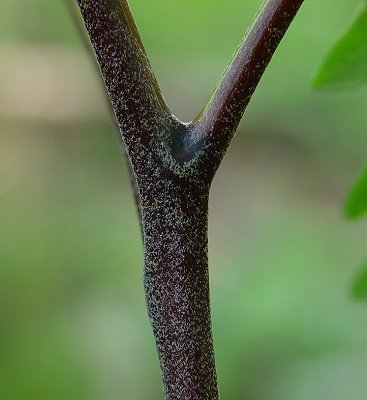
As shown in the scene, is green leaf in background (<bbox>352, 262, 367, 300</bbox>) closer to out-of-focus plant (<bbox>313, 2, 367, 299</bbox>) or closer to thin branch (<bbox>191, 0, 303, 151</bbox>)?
out-of-focus plant (<bbox>313, 2, 367, 299</bbox>)

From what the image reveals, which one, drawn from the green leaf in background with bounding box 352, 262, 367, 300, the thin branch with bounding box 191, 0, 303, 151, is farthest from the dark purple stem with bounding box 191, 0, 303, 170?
the green leaf in background with bounding box 352, 262, 367, 300

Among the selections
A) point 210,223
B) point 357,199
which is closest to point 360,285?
point 357,199

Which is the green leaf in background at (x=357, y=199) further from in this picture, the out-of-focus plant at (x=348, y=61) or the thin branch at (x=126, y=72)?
the thin branch at (x=126, y=72)

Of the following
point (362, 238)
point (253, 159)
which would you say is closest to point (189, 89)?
point (253, 159)

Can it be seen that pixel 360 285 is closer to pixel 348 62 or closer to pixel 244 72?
pixel 348 62

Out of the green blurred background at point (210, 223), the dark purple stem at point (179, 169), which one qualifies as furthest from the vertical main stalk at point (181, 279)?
the green blurred background at point (210, 223)

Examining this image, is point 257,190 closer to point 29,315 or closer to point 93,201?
point 93,201
